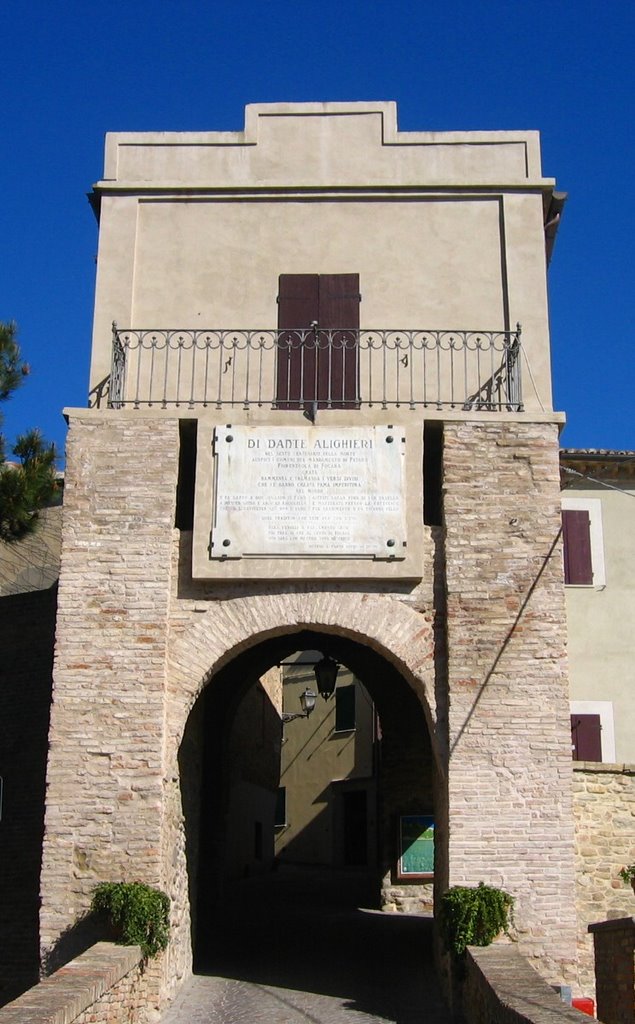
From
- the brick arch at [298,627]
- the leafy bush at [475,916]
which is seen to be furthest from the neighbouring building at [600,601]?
the leafy bush at [475,916]

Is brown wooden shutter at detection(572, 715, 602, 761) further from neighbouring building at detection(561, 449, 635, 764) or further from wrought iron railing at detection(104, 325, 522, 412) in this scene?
wrought iron railing at detection(104, 325, 522, 412)

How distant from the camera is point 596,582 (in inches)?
641

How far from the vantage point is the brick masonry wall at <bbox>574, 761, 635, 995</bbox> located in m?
12.0

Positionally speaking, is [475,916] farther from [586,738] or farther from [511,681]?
[586,738]

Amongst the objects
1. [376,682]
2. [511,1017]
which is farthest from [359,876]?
[511,1017]

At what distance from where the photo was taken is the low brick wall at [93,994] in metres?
7.73

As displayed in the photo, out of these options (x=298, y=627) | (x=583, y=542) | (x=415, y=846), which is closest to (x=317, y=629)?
(x=298, y=627)

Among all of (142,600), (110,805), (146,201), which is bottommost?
(110,805)

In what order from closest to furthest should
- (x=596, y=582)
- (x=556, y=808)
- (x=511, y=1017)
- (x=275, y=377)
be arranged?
1. (x=511, y=1017)
2. (x=556, y=808)
3. (x=275, y=377)
4. (x=596, y=582)

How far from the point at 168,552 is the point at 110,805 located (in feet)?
7.82

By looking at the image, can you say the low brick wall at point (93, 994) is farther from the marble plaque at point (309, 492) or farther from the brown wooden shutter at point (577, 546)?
the brown wooden shutter at point (577, 546)

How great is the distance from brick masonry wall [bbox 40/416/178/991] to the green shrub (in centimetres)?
19

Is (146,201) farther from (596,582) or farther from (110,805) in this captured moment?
(596,582)

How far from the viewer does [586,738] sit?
51.0ft
